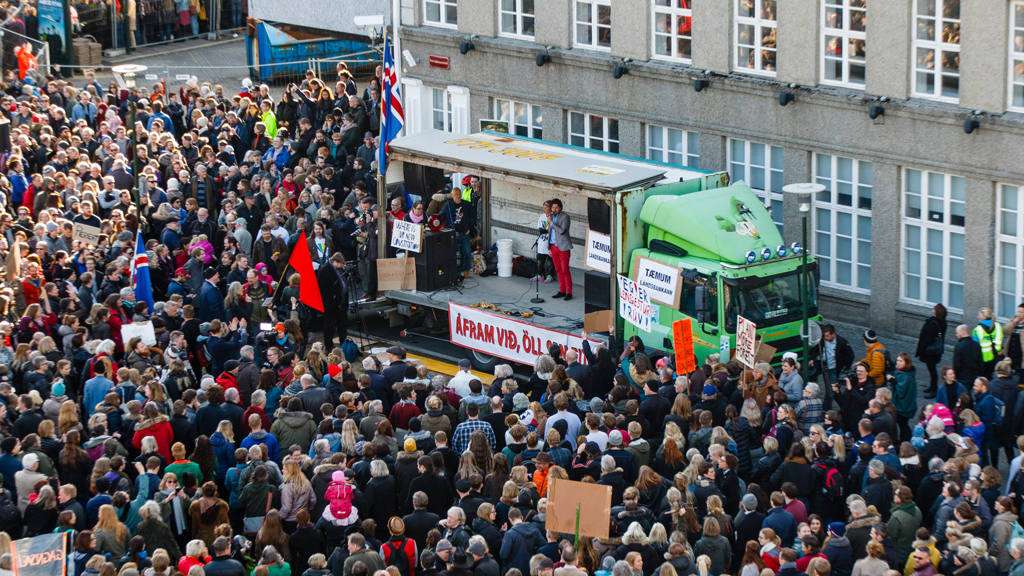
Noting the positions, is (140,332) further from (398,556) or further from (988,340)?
(988,340)

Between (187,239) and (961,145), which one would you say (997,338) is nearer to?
(961,145)

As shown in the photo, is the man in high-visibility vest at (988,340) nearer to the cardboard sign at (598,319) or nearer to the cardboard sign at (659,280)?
the cardboard sign at (659,280)

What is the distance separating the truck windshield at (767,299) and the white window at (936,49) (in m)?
4.12

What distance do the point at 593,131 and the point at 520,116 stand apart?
1764mm

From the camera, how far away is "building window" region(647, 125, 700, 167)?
107 ft

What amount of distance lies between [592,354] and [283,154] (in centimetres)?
1189

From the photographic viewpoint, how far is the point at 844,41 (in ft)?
98.1

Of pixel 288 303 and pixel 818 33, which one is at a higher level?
pixel 818 33

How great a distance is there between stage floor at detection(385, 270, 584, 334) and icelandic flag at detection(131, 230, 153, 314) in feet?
13.7

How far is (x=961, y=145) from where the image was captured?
92.6 ft

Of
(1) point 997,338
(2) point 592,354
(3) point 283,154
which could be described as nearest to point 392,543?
(2) point 592,354

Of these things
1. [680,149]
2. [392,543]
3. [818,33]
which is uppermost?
[818,33]

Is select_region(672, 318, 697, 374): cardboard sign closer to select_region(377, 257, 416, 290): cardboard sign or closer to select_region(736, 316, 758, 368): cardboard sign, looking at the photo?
select_region(736, 316, 758, 368): cardboard sign

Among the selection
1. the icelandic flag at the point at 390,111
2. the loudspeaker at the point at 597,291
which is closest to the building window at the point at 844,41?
the loudspeaker at the point at 597,291
